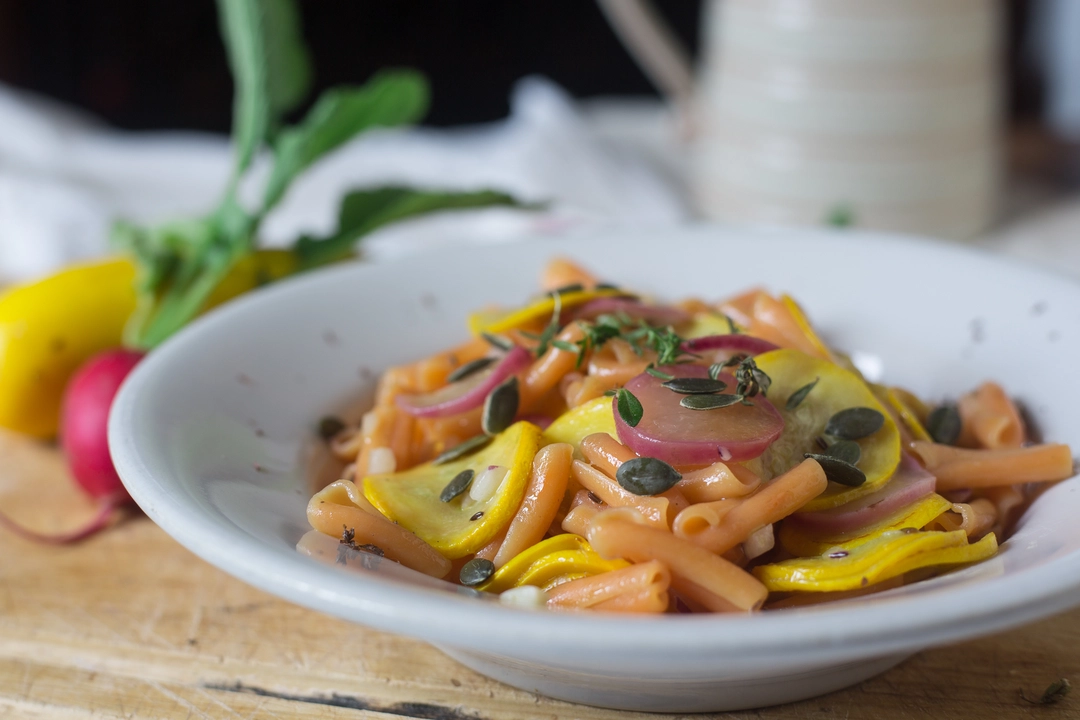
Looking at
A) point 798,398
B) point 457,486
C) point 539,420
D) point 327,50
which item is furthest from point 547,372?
point 327,50

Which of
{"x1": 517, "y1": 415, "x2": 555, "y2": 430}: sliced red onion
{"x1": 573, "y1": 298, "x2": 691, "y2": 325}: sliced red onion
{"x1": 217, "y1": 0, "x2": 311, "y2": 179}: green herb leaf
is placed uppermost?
{"x1": 217, "y1": 0, "x2": 311, "y2": 179}: green herb leaf

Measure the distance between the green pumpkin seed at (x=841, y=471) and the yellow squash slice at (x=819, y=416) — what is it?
0.01m

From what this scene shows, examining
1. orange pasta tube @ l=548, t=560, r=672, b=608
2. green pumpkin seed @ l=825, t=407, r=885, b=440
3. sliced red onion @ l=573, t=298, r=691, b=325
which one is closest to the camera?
orange pasta tube @ l=548, t=560, r=672, b=608

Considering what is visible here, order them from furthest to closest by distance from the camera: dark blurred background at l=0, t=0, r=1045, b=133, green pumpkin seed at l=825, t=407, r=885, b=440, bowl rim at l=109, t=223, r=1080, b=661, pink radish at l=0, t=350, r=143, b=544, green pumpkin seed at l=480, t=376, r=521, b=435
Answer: dark blurred background at l=0, t=0, r=1045, b=133
pink radish at l=0, t=350, r=143, b=544
green pumpkin seed at l=480, t=376, r=521, b=435
green pumpkin seed at l=825, t=407, r=885, b=440
bowl rim at l=109, t=223, r=1080, b=661

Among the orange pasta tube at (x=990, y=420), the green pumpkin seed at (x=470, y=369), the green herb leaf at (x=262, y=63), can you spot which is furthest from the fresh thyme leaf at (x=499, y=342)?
the green herb leaf at (x=262, y=63)

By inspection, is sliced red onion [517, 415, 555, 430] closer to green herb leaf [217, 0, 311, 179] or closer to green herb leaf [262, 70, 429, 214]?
green herb leaf [262, 70, 429, 214]

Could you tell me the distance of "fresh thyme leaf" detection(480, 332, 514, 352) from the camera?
138cm

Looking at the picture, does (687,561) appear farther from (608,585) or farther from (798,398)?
(798,398)

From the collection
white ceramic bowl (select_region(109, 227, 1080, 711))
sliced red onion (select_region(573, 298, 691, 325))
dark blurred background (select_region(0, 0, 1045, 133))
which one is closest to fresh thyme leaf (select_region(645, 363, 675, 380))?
sliced red onion (select_region(573, 298, 691, 325))

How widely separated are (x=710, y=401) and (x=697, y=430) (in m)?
0.04

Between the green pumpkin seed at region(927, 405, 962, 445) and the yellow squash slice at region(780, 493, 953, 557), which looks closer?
the yellow squash slice at region(780, 493, 953, 557)

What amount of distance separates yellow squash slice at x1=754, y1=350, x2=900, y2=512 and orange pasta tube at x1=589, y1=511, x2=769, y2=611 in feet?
0.56

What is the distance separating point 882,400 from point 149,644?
0.95 m

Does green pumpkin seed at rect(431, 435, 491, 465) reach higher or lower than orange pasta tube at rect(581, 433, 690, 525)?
lower
